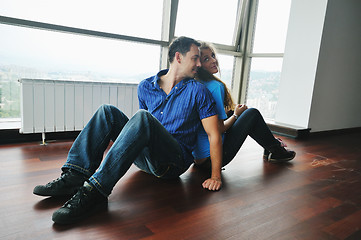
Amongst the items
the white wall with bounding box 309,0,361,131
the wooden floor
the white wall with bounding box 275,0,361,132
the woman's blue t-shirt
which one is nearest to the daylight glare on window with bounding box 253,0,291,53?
the white wall with bounding box 275,0,361,132

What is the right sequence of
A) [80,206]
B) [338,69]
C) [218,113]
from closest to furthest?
[80,206] → [218,113] → [338,69]

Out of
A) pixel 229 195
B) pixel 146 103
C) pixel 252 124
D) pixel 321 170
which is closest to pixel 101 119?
pixel 146 103

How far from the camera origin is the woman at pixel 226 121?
6.14 feet

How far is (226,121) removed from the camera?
216 centimetres

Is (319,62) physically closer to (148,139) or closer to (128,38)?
(128,38)

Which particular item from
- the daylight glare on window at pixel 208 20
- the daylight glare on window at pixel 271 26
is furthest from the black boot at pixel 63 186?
the daylight glare on window at pixel 271 26

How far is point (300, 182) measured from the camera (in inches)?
86.4

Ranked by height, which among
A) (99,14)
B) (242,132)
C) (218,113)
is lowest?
(242,132)

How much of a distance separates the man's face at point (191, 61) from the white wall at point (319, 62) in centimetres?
259

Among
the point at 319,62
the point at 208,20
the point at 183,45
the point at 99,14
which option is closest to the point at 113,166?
the point at 183,45

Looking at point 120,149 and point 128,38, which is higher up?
point 128,38

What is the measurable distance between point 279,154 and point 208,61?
120 centimetres

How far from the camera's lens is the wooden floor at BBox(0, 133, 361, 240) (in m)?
1.37

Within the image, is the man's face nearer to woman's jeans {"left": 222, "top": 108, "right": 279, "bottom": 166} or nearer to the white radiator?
woman's jeans {"left": 222, "top": 108, "right": 279, "bottom": 166}
